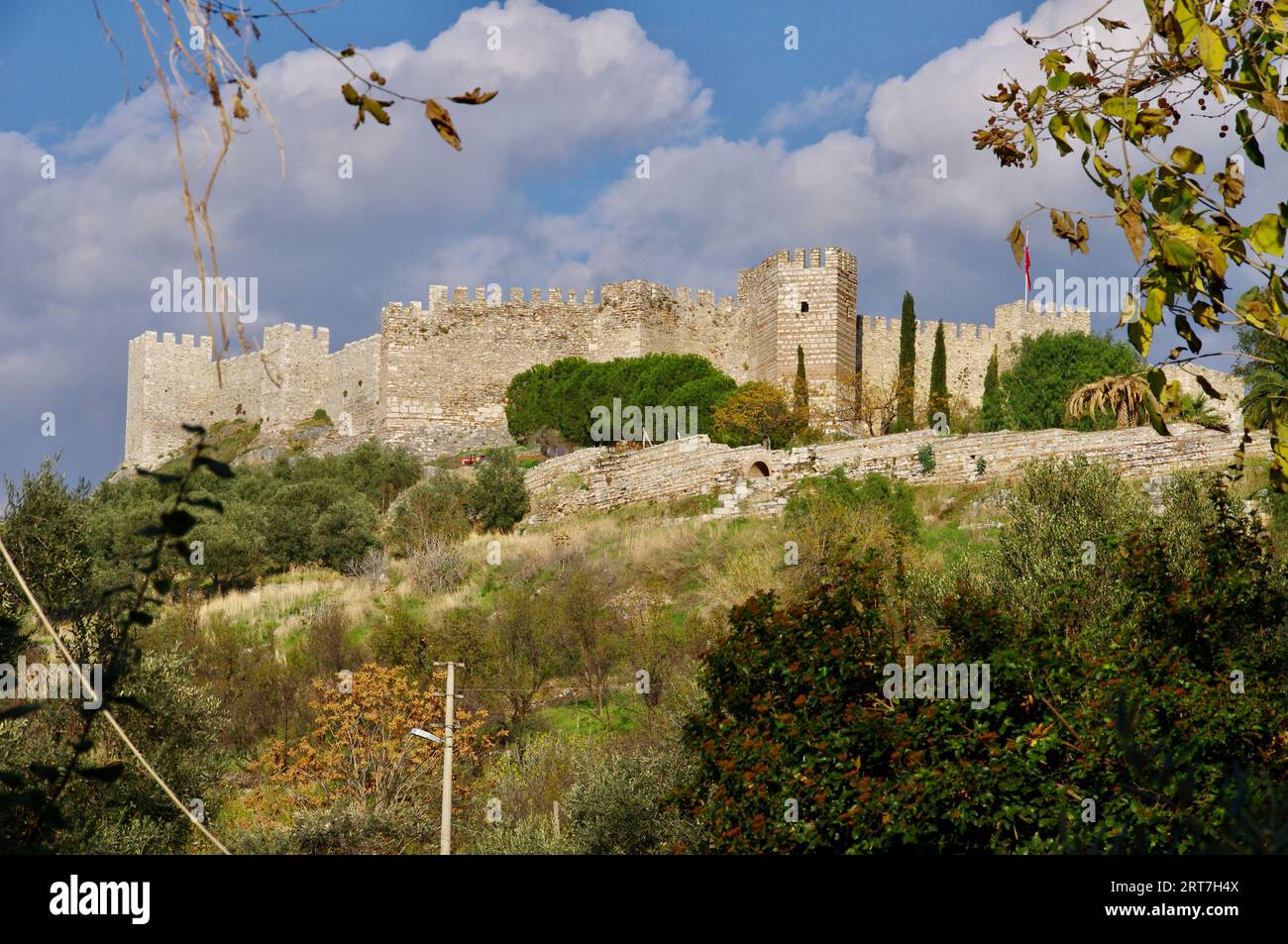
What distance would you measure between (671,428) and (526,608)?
1581 centimetres

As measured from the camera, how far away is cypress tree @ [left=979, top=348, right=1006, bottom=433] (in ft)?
131

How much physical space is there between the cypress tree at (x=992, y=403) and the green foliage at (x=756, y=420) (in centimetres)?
559

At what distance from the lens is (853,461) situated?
28.8 m

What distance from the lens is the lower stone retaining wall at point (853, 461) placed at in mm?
25719

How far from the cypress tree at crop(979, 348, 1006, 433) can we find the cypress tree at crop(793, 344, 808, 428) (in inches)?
199

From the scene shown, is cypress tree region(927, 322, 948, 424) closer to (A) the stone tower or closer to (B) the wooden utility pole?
(A) the stone tower

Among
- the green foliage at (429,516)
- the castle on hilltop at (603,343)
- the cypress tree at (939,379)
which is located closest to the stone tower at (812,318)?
the castle on hilltop at (603,343)

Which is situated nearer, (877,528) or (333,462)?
(877,528)

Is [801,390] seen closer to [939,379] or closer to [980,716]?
[939,379]

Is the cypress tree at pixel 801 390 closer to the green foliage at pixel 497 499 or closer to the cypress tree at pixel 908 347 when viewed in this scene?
the cypress tree at pixel 908 347
